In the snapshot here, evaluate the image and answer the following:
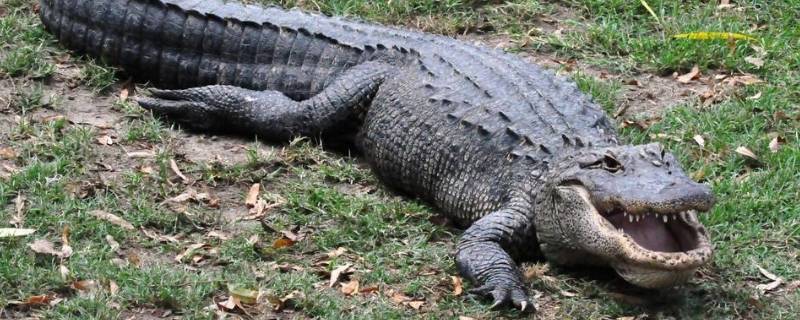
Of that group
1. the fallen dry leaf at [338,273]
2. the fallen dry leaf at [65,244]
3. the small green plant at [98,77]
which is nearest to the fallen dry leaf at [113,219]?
the fallen dry leaf at [65,244]

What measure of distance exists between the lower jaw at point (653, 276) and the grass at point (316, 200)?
0.14 m

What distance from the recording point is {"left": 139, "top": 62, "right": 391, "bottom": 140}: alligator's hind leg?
6.88 meters

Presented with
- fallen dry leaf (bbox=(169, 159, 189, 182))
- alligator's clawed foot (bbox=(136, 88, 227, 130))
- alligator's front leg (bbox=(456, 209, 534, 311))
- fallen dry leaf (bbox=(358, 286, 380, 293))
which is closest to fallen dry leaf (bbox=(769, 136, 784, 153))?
alligator's front leg (bbox=(456, 209, 534, 311))

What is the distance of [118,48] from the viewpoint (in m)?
7.52

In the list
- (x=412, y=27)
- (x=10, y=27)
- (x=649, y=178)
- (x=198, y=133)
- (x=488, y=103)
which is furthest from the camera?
(x=412, y=27)

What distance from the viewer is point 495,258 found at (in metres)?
5.49

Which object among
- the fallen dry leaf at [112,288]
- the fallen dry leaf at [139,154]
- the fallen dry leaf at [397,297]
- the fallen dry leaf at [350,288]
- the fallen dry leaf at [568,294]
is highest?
the fallen dry leaf at [568,294]

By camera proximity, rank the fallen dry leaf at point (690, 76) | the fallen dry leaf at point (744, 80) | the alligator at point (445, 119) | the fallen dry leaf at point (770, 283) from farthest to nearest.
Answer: the fallen dry leaf at point (690, 76) → the fallen dry leaf at point (744, 80) → the fallen dry leaf at point (770, 283) → the alligator at point (445, 119)

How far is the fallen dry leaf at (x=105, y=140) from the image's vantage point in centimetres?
672

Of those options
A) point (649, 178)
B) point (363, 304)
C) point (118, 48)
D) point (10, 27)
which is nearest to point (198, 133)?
point (118, 48)

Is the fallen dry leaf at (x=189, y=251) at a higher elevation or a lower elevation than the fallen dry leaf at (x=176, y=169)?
lower

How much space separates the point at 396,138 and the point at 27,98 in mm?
2230

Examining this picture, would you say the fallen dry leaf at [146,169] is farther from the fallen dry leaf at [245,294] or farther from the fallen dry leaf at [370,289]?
the fallen dry leaf at [370,289]

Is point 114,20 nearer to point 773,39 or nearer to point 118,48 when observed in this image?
point 118,48
